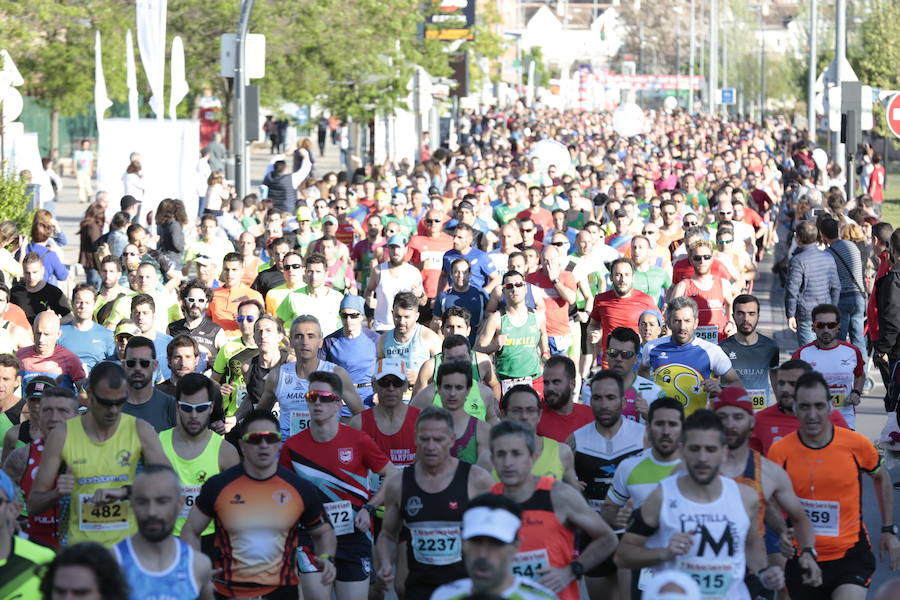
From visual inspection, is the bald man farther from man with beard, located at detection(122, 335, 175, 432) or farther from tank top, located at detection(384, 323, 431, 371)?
tank top, located at detection(384, 323, 431, 371)

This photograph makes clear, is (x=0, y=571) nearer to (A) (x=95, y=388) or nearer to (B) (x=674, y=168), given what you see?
(A) (x=95, y=388)

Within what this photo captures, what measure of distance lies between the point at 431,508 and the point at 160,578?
154 centimetres

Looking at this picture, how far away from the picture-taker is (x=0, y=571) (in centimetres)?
635

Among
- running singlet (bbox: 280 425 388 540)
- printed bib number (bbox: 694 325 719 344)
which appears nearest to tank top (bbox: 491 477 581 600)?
running singlet (bbox: 280 425 388 540)

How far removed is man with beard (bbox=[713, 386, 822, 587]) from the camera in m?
7.48

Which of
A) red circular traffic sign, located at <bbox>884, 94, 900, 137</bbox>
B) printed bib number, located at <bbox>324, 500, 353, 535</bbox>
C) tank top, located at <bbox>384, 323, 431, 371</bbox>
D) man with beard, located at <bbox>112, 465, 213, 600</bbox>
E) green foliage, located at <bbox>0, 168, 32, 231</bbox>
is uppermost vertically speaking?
red circular traffic sign, located at <bbox>884, 94, 900, 137</bbox>

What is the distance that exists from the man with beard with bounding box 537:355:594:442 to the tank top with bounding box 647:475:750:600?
238 cm

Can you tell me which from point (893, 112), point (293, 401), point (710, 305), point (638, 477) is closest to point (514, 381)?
point (710, 305)

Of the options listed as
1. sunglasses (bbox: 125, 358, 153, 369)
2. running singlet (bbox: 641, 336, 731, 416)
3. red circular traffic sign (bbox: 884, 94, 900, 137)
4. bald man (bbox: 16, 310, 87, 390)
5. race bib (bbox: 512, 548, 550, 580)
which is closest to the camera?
race bib (bbox: 512, 548, 550, 580)

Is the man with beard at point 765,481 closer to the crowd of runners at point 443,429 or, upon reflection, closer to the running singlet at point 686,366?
the crowd of runners at point 443,429

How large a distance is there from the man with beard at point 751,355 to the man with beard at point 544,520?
13.9ft

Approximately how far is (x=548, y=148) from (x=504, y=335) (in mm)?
20352

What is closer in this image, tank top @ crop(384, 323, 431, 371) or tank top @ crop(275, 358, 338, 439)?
tank top @ crop(275, 358, 338, 439)

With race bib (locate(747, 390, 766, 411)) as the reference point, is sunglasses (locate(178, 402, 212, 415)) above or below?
above
